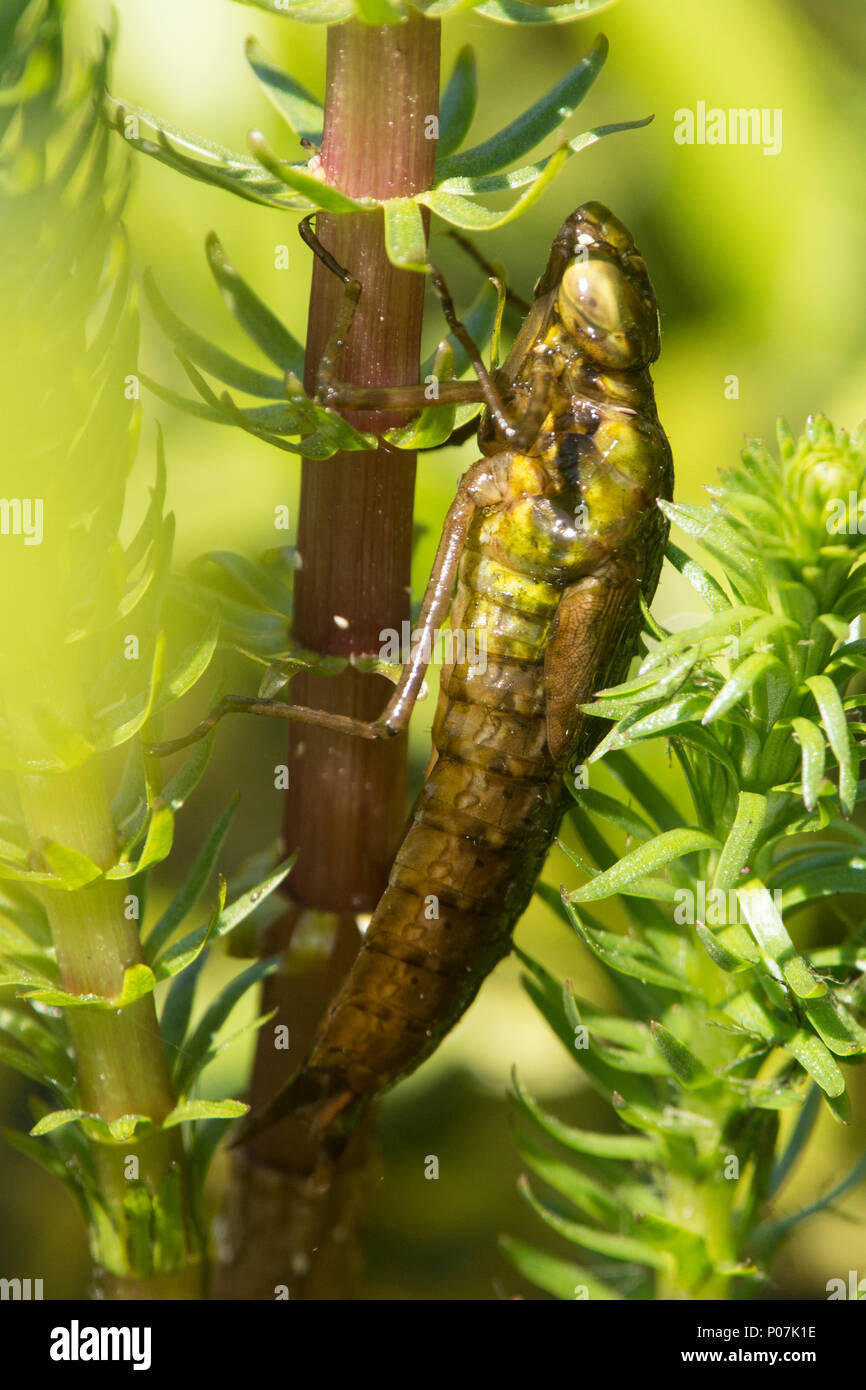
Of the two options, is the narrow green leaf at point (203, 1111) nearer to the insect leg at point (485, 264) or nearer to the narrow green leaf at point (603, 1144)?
the narrow green leaf at point (603, 1144)

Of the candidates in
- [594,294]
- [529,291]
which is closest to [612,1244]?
[594,294]

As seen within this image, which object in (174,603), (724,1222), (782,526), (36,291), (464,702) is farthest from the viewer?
(464,702)

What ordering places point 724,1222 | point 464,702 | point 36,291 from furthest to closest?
point 464,702
point 724,1222
point 36,291

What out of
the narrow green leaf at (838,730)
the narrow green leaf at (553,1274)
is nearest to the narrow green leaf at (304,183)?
the narrow green leaf at (838,730)

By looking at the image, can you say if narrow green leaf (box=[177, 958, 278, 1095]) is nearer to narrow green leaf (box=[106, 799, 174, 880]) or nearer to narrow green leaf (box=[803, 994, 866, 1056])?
narrow green leaf (box=[106, 799, 174, 880])

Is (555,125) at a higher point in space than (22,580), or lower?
higher

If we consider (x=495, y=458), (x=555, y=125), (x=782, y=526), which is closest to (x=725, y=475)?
(x=782, y=526)
